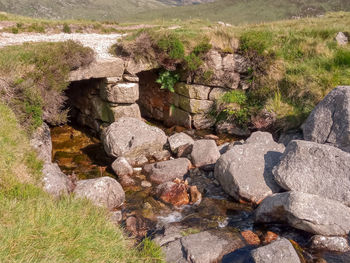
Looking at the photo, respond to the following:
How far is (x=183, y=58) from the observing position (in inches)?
466

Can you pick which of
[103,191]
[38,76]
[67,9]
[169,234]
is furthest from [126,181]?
[67,9]

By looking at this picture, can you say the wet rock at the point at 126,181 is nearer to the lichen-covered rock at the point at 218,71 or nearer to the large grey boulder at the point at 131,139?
the large grey boulder at the point at 131,139

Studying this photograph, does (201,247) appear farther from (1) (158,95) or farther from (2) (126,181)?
(1) (158,95)

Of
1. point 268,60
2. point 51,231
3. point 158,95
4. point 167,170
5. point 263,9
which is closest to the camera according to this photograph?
point 51,231

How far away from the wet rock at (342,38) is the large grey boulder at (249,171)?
717 centimetres

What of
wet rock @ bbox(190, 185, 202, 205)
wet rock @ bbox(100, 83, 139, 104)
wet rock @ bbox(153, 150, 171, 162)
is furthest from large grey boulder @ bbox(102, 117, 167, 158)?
wet rock @ bbox(190, 185, 202, 205)

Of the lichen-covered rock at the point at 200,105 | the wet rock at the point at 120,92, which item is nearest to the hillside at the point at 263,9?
the lichen-covered rock at the point at 200,105

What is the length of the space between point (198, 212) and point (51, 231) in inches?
158

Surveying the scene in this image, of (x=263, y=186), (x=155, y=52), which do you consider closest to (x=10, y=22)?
(x=155, y=52)

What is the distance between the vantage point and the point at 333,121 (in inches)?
324

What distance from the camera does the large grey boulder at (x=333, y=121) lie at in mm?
7906

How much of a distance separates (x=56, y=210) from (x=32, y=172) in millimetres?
2267

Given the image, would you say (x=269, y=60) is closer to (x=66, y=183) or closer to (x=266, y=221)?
(x=266, y=221)

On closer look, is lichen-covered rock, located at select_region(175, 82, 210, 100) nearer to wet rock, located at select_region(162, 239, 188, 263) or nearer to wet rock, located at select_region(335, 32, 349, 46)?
wet rock, located at select_region(335, 32, 349, 46)
